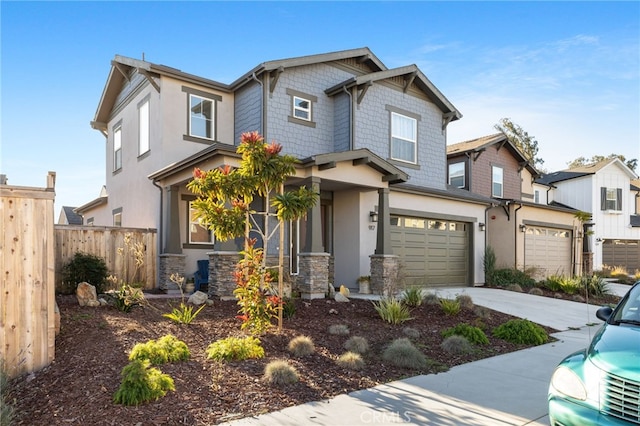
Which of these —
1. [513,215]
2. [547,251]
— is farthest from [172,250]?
[547,251]

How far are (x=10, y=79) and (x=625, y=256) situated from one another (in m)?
32.3

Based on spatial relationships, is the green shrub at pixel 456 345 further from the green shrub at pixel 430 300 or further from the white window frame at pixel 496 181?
the white window frame at pixel 496 181

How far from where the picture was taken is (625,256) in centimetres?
2811

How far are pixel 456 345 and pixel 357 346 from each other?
5.45 ft

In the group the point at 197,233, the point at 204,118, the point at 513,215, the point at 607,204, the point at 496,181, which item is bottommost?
the point at 197,233

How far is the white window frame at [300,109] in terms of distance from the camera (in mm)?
14125

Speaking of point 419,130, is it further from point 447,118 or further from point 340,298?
point 340,298

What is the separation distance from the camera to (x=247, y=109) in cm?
1405

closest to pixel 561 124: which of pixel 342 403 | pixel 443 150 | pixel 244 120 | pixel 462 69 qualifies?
pixel 443 150

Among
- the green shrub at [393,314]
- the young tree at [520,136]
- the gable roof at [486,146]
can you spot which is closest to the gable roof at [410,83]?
the gable roof at [486,146]

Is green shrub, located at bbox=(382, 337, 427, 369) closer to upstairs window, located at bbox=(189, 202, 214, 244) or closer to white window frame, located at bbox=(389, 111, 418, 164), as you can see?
upstairs window, located at bbox=(189, 202, 214, 244)

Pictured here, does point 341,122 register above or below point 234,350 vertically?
above

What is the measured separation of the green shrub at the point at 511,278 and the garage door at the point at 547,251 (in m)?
1.98

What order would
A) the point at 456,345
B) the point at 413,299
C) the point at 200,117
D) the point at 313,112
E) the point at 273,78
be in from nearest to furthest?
the point at 456,345
the point at 413,299
the point at 273,78
the point at 200,117
the point at 313,112
